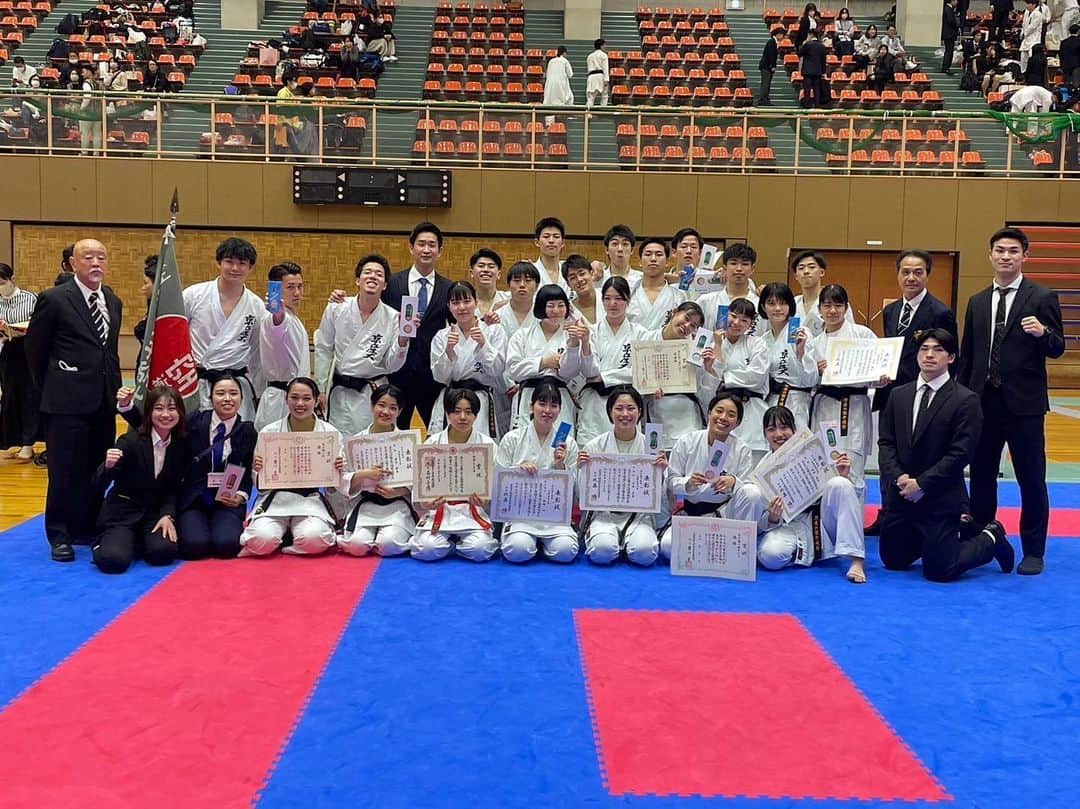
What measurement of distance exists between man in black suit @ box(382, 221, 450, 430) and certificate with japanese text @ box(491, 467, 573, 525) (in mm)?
1244

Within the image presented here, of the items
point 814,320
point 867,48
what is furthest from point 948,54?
point 814,320

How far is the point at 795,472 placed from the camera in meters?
5.39

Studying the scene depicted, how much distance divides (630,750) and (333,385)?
3842mm

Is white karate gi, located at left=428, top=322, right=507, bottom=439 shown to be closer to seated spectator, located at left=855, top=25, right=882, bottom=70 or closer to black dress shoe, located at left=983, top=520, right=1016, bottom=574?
black dress shoe, located at left=983, top=520, right=1016, bottom=574

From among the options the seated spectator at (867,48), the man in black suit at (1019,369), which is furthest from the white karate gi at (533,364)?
the seated spectator at (867,48)

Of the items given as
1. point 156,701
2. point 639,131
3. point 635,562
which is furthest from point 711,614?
point 639,131

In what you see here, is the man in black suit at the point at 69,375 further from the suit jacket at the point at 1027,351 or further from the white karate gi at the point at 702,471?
the suit jacket at the point at 1027,351

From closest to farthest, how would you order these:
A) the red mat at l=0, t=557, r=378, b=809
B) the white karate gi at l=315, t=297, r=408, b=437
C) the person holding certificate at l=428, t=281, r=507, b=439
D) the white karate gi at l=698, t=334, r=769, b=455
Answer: the red mat at l=0, t=557, r=378, b=809, the person holding certificate at l=428, t=281, r=507, b=439, the white karate gi at l=698, t=334, r=769, b=455, the white karate gi at l=315, t=297, r=408, b=437

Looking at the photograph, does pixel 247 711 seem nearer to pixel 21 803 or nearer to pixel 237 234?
pixel 21 803

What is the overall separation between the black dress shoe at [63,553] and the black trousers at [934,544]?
4.80 metres

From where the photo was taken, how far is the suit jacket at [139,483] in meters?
5.24

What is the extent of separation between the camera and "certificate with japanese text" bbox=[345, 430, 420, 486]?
5.56 m

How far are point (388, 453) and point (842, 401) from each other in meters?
3.03

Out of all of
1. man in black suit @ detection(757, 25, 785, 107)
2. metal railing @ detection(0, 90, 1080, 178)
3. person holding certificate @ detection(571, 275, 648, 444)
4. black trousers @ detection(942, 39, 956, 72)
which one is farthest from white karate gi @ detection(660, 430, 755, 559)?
black trousers @ detection(942, 39, 956, 72)
